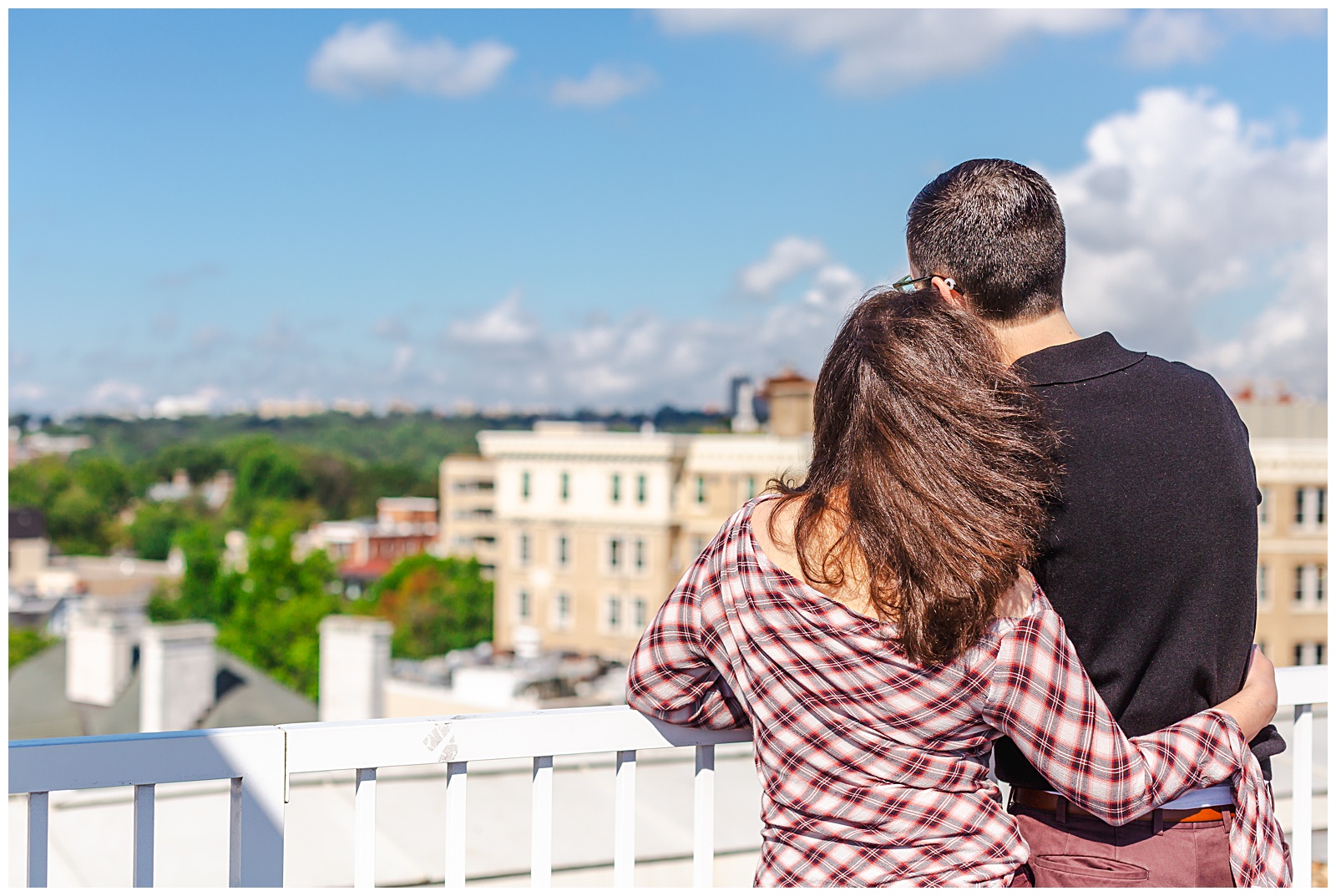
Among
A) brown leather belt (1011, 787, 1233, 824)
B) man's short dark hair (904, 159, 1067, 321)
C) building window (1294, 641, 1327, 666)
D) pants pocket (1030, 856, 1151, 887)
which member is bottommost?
building window (1294, 641, 1327, 666)

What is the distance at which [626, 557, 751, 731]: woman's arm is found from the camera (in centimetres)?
150

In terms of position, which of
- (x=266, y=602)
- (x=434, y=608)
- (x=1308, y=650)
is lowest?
(x=434, y=608)

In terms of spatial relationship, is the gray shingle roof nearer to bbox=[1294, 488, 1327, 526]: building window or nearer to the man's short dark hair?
the man's short dark hair

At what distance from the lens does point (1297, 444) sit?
89.4ft

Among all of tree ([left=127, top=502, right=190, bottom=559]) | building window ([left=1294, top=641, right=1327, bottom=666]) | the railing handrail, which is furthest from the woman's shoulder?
tree ([left=127, top=502, right=190, bottom=559])

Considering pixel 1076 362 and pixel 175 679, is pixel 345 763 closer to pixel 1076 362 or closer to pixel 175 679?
pixel 1076 362

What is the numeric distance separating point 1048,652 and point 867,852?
33cm

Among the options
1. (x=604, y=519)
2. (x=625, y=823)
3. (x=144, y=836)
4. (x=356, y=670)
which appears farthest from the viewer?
(x=604, y=519)

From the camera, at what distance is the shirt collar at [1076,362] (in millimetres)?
1417

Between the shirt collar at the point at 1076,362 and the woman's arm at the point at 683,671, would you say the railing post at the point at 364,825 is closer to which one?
the woman's arm at the point at 683,671

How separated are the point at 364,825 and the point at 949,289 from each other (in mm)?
1087

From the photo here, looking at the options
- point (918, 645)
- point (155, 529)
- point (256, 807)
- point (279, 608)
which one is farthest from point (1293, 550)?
point (155, 529)

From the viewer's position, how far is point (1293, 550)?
2669 cm

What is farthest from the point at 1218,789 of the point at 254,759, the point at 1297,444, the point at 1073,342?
the point at 1297,444
